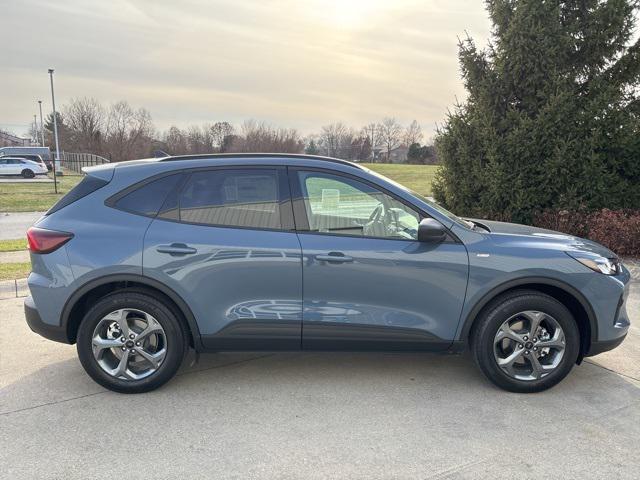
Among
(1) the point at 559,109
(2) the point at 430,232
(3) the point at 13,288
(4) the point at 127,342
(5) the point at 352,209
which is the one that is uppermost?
(1) the point at 559,109

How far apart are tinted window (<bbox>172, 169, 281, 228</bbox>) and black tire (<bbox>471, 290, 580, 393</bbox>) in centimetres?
168

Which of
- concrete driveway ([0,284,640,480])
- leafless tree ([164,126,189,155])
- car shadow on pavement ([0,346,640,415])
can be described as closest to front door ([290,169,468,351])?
car shadow on pavement ([0,346,640,415])

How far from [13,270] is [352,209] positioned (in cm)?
546

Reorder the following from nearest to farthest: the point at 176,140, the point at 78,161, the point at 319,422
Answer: the point at 319,422, the point at 78,161, the point at 176,140

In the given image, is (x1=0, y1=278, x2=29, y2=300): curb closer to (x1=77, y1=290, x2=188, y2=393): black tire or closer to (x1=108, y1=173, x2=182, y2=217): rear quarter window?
(x1=77, y1=290, x2=188, y2=393): black tire

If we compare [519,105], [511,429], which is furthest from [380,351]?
[519,105]

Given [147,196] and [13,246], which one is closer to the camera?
[147,196]

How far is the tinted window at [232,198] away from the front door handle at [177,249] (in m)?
0.20

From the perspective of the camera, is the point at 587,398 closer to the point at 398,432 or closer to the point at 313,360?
the point at 398,432

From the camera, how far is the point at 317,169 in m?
3.67

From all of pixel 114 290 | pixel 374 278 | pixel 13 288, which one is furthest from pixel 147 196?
pixel 13 288

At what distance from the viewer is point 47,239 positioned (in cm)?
351

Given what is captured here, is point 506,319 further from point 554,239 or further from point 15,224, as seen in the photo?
point 15,224

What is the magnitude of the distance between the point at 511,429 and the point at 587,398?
0.84 metres
